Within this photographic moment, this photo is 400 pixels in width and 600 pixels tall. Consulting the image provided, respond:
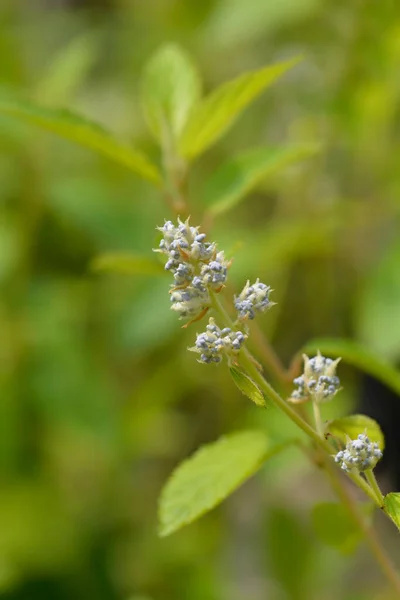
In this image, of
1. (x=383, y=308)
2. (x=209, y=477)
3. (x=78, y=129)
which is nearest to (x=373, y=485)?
(x=209, y=477)

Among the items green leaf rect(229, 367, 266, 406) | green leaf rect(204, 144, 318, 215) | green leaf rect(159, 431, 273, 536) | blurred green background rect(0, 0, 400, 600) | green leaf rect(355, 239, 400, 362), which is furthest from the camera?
blurred green background rect(0, 0, 400, 600)

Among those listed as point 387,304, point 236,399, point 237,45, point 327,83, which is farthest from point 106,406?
point 237,45

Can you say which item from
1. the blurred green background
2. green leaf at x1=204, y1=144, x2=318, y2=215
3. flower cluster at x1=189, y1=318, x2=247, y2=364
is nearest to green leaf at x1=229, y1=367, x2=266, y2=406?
flower cluster at x1=189, y1=318, x2=247, y2=364

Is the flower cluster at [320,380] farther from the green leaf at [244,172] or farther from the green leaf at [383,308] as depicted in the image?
the green leaf at [383,308]

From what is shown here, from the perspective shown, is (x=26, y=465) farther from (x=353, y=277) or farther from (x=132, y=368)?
(x=353, y=277)

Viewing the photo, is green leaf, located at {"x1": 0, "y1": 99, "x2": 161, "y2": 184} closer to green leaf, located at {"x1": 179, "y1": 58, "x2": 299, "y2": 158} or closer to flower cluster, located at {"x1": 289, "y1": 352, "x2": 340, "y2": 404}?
green leaf, located at {"x1": 179, "y1": 58, "x2": 299, "y2": 158}

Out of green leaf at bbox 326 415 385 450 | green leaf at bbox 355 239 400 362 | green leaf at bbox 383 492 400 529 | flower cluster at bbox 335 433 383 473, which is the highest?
green leaf at bbox 355 239 400 362

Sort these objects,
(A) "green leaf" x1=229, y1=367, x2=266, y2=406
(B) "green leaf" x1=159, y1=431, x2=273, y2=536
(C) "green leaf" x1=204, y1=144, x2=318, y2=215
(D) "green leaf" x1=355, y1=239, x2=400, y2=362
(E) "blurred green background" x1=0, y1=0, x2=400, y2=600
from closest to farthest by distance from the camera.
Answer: (A) "green leaf" x1=229, y1=367, x2=266, y2=406, (B) "green leaf" x1=159, y1=431, x2=273, y2=536, (C) "green leaf" x1=204, y1=144, x2=318, y2=215, (D) "green leaf" x1=355, y1=239, x2=400, y2=362, (E) "blurred green background" x1=0, y1=0, x2=400, y2=600

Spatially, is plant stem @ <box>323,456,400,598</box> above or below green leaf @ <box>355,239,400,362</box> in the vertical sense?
below
